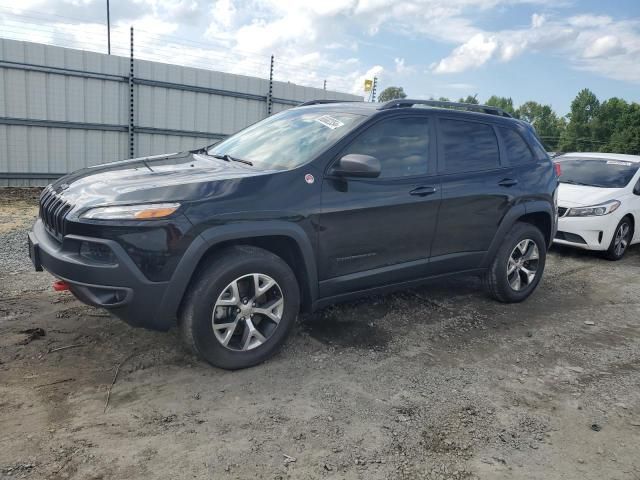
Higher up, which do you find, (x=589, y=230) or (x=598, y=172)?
(x=598, y=172)

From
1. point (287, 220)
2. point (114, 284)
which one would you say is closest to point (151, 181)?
point (114, 284)

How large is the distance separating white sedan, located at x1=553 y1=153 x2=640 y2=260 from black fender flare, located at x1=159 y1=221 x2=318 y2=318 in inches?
215

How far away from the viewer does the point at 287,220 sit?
3469 millimetres

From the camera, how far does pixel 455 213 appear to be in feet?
14.6

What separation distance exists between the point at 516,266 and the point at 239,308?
3.05m

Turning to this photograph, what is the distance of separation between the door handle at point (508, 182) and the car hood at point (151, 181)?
7.72 ft

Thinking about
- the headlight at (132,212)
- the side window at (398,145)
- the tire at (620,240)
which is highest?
the side window at (398,145)

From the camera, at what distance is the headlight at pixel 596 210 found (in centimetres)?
739

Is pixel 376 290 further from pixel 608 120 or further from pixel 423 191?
pixel 608 120

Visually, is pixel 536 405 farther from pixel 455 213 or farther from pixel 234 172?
pixel 234 172

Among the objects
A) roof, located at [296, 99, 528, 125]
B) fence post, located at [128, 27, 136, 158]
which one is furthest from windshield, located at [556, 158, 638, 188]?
fence post, located at [128, 27, 136, 158]

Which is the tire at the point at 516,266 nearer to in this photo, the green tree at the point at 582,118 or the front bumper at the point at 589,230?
the front bumper at the point at 589,230

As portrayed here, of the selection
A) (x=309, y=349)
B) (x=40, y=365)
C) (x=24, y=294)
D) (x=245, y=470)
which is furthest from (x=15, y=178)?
(x=245, y=470)

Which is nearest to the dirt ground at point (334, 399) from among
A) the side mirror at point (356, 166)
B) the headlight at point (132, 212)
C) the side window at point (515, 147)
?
the headlight at point (132, 212)
